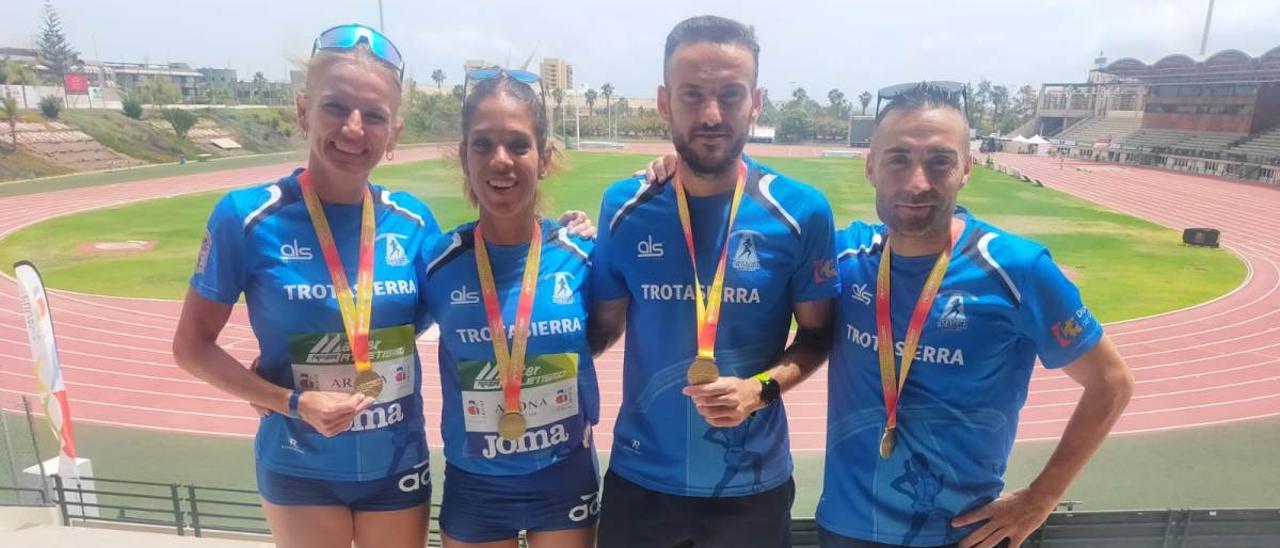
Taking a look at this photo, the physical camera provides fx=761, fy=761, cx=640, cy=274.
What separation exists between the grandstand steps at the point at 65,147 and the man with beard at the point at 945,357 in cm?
4887

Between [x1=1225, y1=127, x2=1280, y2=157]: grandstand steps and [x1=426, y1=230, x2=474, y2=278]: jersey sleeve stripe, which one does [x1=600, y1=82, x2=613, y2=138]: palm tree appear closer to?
[x1=1225, y1=127, x2=1280, y2=157]: grandstand steps

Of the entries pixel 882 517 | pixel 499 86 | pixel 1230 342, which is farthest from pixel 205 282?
pixel 1230 342

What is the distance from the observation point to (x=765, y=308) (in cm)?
246

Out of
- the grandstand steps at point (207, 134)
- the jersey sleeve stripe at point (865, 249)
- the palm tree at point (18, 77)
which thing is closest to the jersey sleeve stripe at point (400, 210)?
the jersey sleeve stripe at point (865, 249)

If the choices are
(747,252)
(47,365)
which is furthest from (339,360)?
(47,365)

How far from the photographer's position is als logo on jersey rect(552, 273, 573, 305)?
2.53m

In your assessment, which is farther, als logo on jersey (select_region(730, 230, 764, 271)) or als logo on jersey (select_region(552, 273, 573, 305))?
als logo on jersey (select_region(552, 273, 573, 305))

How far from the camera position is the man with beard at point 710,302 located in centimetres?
238

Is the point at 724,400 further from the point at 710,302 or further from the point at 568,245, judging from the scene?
the point at 568,245

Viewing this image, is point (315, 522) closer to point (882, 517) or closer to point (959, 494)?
point (882, 517)

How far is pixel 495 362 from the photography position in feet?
8.21

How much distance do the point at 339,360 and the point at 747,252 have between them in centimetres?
137

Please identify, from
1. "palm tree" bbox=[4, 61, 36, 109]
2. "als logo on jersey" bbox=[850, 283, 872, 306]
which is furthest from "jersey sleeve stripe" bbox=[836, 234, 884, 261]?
"palm tree" bbox=[4, 61, 36, 109]

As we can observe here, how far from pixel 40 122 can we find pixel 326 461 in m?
53.1
